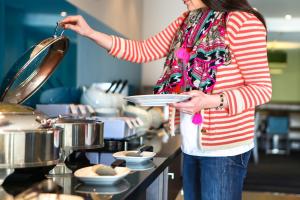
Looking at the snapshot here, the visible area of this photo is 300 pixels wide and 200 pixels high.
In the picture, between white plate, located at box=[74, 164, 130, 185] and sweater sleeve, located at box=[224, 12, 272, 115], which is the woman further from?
white plate, located at box=[74, 164, 130, 185]

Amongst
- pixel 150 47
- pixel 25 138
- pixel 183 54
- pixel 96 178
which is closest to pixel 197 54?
pixel 183 54

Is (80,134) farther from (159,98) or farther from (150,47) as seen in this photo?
(150,47)

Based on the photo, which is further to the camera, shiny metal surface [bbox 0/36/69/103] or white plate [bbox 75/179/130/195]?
shiny metal surface [bbox 0/36/69/103]

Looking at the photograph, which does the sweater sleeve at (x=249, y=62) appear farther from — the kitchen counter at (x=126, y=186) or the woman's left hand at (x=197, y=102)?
the kitchen counter at (x=126, y=186)

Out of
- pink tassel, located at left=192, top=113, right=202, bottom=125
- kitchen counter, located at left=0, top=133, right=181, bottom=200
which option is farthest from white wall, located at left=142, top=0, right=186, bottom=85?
pink tassel, located at left=192, top=113, right=202, bottom=125

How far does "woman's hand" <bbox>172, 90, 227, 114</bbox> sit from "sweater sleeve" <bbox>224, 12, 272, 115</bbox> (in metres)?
0.05

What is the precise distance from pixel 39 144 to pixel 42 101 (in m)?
1.21

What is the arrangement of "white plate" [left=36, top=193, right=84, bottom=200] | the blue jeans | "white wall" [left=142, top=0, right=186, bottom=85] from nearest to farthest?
"white plate" [left=36, top=193, right=84, bottom=200] < the blue jeans < "white wall" [left=142, top=0, right=186, bottom=85]

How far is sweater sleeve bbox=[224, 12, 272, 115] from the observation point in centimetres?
135

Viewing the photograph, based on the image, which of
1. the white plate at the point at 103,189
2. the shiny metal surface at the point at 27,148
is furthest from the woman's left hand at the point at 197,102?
the shiny metal surface at the point at 27,148

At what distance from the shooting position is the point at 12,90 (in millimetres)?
1418

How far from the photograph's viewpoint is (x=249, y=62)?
4.45 ft

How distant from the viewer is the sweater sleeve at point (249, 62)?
135cm

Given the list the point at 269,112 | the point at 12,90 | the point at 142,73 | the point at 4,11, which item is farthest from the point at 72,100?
the point at 269,112
